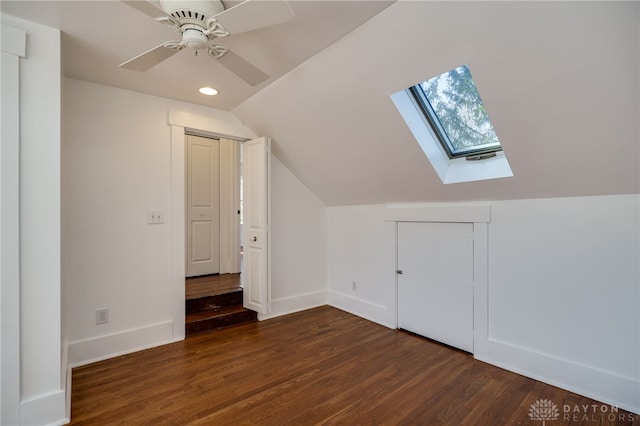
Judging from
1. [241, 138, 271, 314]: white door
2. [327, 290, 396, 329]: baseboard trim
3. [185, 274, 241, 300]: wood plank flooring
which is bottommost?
[327, 290, 396, 329]: baseboard trim

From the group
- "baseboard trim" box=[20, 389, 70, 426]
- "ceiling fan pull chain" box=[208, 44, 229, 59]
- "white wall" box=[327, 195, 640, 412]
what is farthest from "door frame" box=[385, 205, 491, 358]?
"baseboard trim" box=[20, 389, 70, 426]

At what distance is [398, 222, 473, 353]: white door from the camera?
8.93 ft

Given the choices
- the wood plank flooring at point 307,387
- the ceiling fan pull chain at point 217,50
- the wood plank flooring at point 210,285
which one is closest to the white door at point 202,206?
the wood plank flooring at point 210,285

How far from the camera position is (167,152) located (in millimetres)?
2957

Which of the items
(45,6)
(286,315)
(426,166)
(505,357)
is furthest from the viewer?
(286,315)

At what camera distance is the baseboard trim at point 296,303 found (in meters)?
3.64

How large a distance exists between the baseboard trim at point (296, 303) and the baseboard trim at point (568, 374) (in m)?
2.00

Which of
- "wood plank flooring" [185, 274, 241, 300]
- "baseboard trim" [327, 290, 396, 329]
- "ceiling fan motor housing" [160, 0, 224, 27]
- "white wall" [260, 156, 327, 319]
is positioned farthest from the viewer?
A: "white wall" [260, 156, 327, 319]

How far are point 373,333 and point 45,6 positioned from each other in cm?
346

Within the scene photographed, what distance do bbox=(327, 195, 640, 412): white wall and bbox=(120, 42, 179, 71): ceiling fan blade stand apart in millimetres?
2569

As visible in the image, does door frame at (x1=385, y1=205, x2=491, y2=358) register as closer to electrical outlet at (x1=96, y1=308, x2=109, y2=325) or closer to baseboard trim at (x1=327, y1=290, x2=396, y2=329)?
baseboard trim at (x1=327, y1=290, x2=396, y2=329)

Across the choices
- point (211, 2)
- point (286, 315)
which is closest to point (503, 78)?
point (211, 2)

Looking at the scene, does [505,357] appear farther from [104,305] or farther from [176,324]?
[104,305]

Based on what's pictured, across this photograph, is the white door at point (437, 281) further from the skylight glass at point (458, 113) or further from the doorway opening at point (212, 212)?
the doorway opening at point (212, 212)
